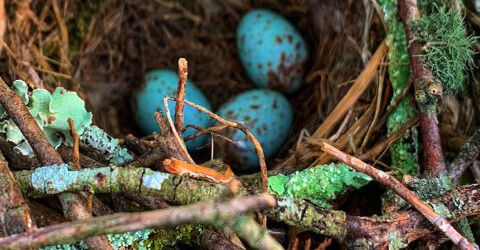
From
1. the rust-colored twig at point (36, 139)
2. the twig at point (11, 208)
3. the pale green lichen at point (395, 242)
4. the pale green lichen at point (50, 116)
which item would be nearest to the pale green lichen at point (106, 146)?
the pale green lichen at point (50, 116)

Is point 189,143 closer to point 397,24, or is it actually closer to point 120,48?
point 120,48

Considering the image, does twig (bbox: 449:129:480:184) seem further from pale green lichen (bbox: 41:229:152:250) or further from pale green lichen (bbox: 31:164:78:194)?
pale green lichen (bbox: 31:164:78:194)

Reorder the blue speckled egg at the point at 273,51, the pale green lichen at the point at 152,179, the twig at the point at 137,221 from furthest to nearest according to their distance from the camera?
the blue speckled egg at the point at 273,51 < the pale green lichen at the point at 152,179 < the twig at the point at 137,221

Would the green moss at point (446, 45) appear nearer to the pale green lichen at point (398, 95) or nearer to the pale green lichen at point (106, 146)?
the pale green lichen at point (398, 95)

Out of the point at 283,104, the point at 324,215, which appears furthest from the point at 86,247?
the point at 283,104

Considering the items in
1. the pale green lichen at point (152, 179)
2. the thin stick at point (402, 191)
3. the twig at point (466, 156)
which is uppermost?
the twig at point (466, 156)

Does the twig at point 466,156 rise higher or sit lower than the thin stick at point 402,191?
higher

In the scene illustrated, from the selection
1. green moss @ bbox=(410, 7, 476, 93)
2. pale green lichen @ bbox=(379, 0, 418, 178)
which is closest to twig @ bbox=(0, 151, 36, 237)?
pale green lichen @ bbox=(379, 0, 418, 178)
